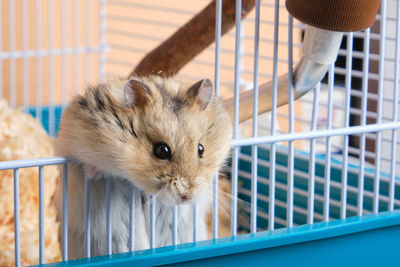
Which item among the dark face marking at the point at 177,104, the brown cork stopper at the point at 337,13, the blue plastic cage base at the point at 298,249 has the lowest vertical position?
the blue plastic cage base at the point at 298,249

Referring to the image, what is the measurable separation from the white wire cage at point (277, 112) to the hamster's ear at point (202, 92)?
0.04 m

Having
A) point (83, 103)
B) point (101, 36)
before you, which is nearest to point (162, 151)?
point (83, 103)

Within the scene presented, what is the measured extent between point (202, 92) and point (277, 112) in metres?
0.97

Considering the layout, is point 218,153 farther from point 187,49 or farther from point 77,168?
point 187,49

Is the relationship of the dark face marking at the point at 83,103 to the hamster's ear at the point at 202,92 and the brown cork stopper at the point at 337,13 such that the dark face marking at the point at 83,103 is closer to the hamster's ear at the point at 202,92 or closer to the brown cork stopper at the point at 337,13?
the hamster's ear at the point at 202,92

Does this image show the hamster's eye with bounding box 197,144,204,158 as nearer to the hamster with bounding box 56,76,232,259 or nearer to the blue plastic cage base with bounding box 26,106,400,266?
the hamster with bounding box 56,76,232,259

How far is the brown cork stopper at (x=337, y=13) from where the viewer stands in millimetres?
879

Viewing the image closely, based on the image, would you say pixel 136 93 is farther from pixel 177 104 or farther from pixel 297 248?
pixel 297 248

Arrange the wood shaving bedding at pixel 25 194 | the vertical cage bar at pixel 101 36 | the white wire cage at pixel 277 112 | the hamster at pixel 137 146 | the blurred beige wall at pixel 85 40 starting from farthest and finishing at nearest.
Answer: the blurred beige wall at pixel 85 40 → the vertical cage bar at pixel 101 36 → the wood shaving bedding at pixel 25 194 → the white wire cage at pixel 277 112 → the hamster at pixel 137 146

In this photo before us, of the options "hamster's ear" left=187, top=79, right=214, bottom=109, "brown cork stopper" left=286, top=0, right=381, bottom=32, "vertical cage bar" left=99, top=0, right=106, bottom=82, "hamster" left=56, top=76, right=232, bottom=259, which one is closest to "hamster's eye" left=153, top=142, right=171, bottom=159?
"hamster" left=56, top=76, right=232, bottom=259

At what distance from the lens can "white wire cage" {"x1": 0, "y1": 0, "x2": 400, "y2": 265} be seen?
3.16ft

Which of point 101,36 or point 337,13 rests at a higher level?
point 101,36

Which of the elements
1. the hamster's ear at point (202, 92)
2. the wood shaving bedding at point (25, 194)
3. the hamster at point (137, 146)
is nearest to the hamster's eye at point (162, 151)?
the hamster at point (137, 146)

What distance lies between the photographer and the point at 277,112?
184 centimetres
